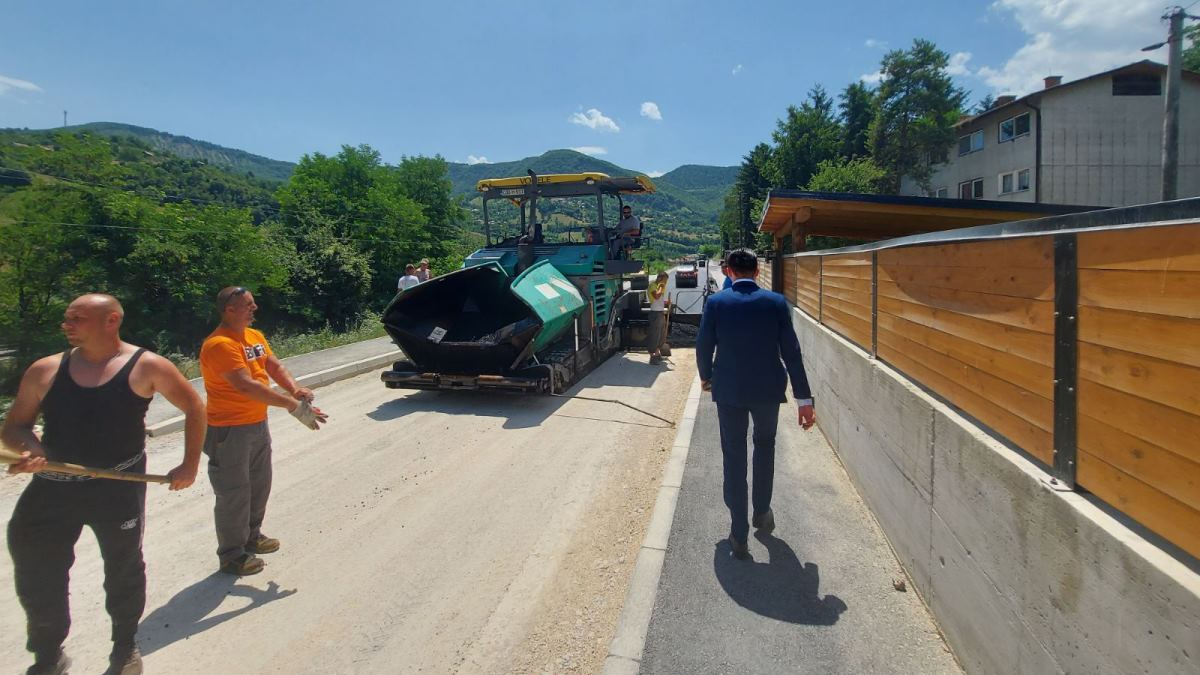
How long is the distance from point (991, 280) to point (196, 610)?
180 inches

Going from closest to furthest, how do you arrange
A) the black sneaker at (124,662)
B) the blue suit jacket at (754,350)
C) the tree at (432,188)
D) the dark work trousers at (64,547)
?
the dark work trousers at (64,547) < the black sneaker at (124,662) < the blue suit jacket at (754,350) < the tree at (432,188)

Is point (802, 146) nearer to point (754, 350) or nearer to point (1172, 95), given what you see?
point (1172, 95)

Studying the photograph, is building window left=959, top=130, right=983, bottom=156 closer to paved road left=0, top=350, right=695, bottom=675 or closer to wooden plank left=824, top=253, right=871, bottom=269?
wooden plank left=824, top=253, right=871, bottom=269

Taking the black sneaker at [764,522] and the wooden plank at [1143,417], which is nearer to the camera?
the wooden plank at [1143,417]

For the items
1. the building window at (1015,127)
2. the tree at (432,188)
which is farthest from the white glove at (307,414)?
the tree at (432,188)

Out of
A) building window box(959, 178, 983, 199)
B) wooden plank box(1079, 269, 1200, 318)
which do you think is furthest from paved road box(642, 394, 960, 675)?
building window box(959, 178, 983, 199)

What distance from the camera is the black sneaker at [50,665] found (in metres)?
2.73

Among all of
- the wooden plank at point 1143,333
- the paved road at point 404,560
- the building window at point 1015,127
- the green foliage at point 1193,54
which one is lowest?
the paved road at point 404,560

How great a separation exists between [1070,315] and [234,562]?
4.63 meters

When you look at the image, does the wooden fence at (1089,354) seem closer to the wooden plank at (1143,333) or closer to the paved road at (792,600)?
the wooden plank at (1143,333)

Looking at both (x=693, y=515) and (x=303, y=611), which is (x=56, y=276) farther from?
(x=693, y=515)

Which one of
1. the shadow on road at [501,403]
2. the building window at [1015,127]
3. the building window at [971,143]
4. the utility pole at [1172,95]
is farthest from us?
the building window at [971,143]

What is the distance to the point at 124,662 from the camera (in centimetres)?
281

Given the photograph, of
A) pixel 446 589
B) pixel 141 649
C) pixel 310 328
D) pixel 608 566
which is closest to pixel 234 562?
pixel 141 649
